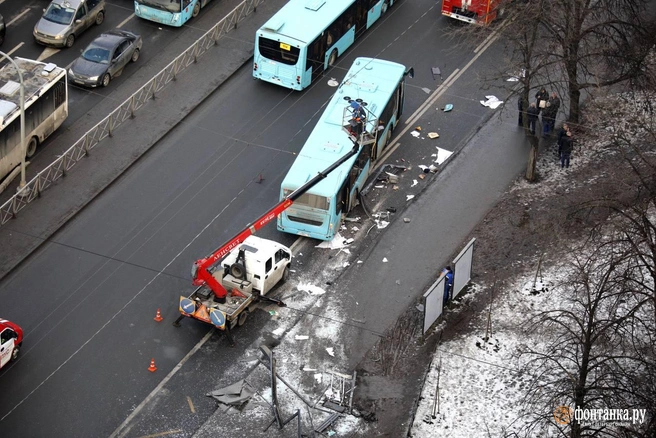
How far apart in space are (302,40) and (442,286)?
13.6 meters

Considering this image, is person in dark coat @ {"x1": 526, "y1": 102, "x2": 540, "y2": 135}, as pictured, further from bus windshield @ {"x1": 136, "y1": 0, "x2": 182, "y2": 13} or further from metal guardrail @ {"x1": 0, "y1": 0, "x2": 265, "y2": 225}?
bus windshield @ {"x1": 136, "y1": 0, "x2": 182, "y2": 13}

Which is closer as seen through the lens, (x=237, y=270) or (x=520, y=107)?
(x=237, y=270)

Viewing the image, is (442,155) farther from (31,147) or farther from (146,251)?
(31,147)

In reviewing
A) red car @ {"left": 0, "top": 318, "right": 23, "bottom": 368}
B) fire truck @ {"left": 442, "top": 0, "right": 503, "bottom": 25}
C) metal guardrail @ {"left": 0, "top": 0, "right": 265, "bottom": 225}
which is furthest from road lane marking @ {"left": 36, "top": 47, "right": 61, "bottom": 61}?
fire truck @ {"left": 442, "top": 0, "right": 503, "bottom": 25}

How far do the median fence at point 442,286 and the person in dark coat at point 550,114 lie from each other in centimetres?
826

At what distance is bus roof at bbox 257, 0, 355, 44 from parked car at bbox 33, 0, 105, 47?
25.7 ft

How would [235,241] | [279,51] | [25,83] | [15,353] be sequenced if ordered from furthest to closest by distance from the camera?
[279,51], [25,83], [235,241], [15,353]

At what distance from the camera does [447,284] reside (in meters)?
36.4

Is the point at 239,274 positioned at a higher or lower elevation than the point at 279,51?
lower

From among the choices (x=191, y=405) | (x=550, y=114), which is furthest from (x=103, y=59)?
(x=191, y=405)

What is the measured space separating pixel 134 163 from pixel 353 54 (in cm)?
1117

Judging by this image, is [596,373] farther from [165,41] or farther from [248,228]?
[165,41]

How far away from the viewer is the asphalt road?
1313 inches

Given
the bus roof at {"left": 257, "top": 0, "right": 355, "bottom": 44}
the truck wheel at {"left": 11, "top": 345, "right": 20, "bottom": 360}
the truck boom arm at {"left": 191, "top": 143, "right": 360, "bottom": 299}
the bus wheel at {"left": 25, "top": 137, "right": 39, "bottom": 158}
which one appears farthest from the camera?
the bus roof at {"left": 257, "top": 0, "right": 355, "bottom": 44}
